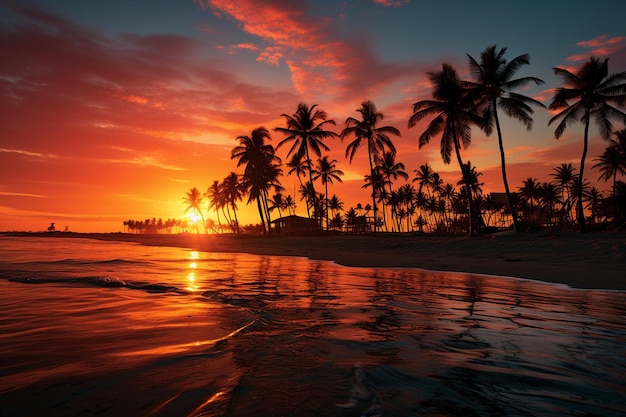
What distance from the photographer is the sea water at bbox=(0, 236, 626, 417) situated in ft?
7.63

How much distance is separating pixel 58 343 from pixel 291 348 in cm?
249

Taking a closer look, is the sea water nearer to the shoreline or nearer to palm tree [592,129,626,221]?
the shoreline

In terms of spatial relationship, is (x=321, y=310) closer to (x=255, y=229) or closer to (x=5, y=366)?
(x=5, y=366)

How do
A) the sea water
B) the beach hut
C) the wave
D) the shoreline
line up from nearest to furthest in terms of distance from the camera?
the sea water
the wave
the shoreline
the beach hut

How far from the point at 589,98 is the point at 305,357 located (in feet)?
115

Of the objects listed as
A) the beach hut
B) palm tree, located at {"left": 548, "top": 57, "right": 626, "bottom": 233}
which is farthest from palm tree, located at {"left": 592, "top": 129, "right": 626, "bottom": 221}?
the beach hut

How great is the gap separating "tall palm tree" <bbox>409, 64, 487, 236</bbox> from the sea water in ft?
78.9

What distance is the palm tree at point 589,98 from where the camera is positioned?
27.6 meters

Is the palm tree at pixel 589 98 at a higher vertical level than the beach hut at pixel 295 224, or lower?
higher

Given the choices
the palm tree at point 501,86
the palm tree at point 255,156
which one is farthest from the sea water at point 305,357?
the palm tree at point 255,156

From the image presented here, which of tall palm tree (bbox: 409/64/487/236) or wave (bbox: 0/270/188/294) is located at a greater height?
tall palm tree (bbox: 409/64/487/236)

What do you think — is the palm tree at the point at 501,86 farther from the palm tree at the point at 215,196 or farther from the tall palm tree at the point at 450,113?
the palm tree at the point at 215,196

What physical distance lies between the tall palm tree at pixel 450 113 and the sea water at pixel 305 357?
24041 millimetres

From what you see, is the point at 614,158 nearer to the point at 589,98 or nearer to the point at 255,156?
the point at 589,98
